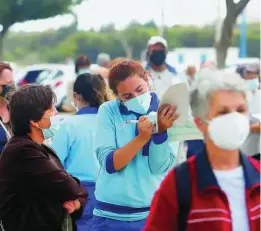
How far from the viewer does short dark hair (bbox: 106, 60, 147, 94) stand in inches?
143

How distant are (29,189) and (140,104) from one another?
27.4 inches

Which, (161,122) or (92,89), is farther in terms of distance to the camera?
(92,89)

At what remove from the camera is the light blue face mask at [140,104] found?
11.8ft

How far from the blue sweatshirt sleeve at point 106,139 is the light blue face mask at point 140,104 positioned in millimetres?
116

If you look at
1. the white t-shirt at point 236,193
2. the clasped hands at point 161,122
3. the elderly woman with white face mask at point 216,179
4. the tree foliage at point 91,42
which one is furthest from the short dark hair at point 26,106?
the tree foliage at point 91,42

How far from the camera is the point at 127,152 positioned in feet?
11.4

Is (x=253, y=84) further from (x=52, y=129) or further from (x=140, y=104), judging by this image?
(x=140, y=104)

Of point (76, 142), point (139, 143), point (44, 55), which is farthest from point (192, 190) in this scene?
point (44, 55)

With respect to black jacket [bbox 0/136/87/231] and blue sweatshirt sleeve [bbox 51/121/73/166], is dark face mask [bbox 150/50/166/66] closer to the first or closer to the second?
blue sweatshirt sleeve [bbox 51/121/73/166]

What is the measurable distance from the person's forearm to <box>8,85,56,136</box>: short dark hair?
1.54 ft

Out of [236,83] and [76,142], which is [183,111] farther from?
[76,142]

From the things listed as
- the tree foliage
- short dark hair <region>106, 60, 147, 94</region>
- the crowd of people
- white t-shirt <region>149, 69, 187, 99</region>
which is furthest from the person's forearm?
the tree foliage

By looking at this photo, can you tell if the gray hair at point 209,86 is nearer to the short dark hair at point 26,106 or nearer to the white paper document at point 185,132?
the white paper document at point 185,132

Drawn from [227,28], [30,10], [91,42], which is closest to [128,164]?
[227,28]
